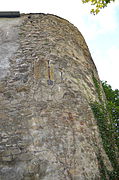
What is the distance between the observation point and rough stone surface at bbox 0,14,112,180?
4.26 metres

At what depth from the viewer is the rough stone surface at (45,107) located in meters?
4.26

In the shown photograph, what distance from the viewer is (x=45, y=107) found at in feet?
16.3

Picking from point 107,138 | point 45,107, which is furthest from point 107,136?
point 45,107

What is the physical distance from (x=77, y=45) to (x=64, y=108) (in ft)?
9.07

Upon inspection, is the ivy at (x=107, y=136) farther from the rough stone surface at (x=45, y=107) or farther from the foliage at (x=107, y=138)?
the rough stone surface at (x=45, y=107)

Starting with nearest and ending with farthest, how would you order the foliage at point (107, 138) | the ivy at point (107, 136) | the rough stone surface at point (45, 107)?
the rough stone surface at point (45, 107), the foliage at point (107, 138), the ivy at point (107, 136)

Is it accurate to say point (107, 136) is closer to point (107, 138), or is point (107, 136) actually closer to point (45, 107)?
point (107, 138)

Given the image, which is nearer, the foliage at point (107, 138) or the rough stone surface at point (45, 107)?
the rough stone surface at point (45, 107)

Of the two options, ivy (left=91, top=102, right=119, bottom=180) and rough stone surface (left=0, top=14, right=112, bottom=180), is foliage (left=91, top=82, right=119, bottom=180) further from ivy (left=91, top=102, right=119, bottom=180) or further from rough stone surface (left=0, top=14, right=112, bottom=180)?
rough stone surface (left=0, top=14, right=112, bottom=180)

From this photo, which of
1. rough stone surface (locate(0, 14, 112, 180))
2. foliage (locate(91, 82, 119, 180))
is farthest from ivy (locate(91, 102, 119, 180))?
rough stone surface (locate(0, 14, 112, 180))

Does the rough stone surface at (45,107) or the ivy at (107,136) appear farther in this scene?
the ivy at (107,136)

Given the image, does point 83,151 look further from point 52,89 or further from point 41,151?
point 52,89

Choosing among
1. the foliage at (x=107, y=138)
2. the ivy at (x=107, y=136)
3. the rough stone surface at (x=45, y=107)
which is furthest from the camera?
the ivy at (x=107, y=136)

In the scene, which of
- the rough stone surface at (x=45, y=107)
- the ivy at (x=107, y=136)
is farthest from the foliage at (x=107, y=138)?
the rough stone surface at (x=45, y=107)
